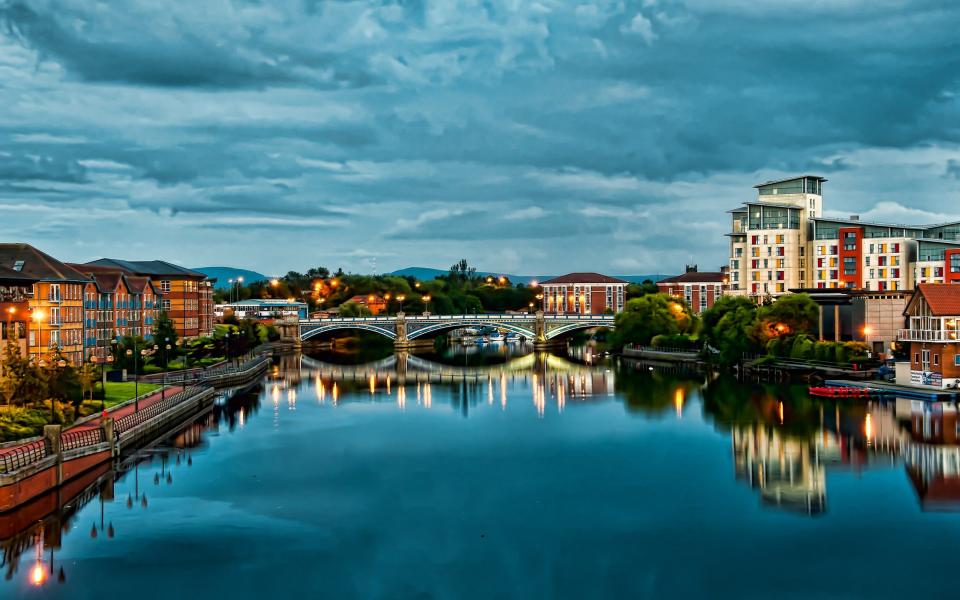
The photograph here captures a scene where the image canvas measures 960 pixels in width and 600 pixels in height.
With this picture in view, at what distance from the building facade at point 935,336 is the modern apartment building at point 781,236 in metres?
40.5

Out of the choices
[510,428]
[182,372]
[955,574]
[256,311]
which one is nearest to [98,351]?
[182,372]

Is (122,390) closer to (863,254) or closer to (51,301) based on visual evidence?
(51,301)

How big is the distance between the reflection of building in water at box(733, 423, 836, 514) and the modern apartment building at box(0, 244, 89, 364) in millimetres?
45661

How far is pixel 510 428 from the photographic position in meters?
61.5

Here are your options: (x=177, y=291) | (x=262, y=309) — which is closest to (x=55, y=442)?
(x=177, y=291)

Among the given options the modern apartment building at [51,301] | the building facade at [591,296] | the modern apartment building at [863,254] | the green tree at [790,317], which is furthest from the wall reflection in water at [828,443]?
the building facade at [591,296]

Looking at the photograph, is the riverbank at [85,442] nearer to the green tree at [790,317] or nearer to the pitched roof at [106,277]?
the pitched roof at [106,277]

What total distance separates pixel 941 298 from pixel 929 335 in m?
2.88

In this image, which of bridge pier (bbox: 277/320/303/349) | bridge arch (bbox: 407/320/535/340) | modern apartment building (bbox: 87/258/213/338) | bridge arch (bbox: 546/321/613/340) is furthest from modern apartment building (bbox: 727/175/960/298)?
modern apartment building (bbox: 87/258/213/338)

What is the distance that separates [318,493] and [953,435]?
114 feet

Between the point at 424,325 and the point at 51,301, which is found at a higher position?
the point at 51,301

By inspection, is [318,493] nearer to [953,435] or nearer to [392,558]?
[392,558]

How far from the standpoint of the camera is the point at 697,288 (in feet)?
612

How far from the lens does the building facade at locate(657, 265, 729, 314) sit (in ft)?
602
